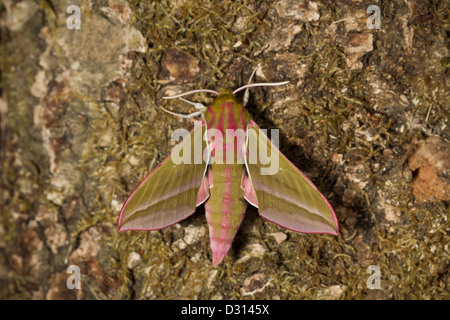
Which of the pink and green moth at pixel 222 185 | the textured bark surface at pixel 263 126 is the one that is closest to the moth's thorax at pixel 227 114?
the pink and green moth at pixel 222 185

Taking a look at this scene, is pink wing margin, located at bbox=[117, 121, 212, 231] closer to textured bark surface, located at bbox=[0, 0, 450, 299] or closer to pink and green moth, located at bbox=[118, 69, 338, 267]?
pink and green moth, located at bbox=[118, 69, 338, 267]

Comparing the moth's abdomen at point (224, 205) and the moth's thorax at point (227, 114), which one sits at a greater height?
the moth's thorax at point (227, 114)

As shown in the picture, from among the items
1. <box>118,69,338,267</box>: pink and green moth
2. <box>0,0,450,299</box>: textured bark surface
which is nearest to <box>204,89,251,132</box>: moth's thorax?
<box>118,69,338,267</box>: pink and green moth

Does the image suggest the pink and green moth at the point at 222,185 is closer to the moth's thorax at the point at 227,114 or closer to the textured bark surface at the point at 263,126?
the moth's thorax at the point at 227,114

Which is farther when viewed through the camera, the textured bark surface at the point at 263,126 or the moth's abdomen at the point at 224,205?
the textured bark surface at the point at 263,126

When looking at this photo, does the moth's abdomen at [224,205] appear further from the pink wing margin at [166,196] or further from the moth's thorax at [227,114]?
the moth's thorax at [227,114]

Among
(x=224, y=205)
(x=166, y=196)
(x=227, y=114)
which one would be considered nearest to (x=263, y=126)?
(x=227, y=114)
